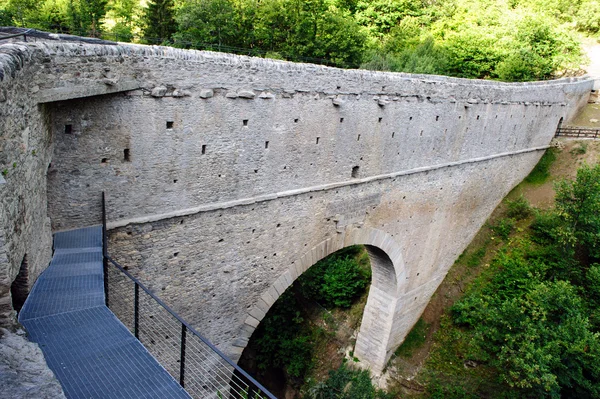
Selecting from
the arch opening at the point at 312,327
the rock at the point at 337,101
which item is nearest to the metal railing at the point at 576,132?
the arch opening at the point at 312,327

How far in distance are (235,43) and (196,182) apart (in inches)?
662

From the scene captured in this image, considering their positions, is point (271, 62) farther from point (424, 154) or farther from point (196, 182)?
point (424, 154)

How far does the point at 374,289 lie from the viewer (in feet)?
53.1

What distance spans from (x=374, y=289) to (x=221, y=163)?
9.65 m

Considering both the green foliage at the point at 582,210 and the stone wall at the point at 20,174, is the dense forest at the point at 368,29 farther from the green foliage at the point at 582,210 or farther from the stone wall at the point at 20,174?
the stone wall at the point at 20,174

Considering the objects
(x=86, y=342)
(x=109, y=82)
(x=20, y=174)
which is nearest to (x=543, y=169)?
(x=109, y=82)

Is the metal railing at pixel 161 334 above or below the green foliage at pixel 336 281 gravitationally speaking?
above

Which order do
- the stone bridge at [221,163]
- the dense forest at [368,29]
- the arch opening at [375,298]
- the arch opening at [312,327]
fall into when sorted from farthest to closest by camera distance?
the dense forest at [368,29]
the arch opening at [312,327]
the arch opening at [375,298]
the stone bridge at [221,163]

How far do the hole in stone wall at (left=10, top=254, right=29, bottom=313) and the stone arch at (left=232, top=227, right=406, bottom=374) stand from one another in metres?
5.57

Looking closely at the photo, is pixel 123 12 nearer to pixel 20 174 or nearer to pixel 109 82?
pixel 109 82

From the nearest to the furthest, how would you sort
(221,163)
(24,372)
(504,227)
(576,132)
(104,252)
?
(24,372) → (104,252) → (221,163) → (504,227) → (576,132)

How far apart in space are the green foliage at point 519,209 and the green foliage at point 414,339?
6.37 meters

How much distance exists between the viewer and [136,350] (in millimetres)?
4164

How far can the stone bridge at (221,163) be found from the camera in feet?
18.5
